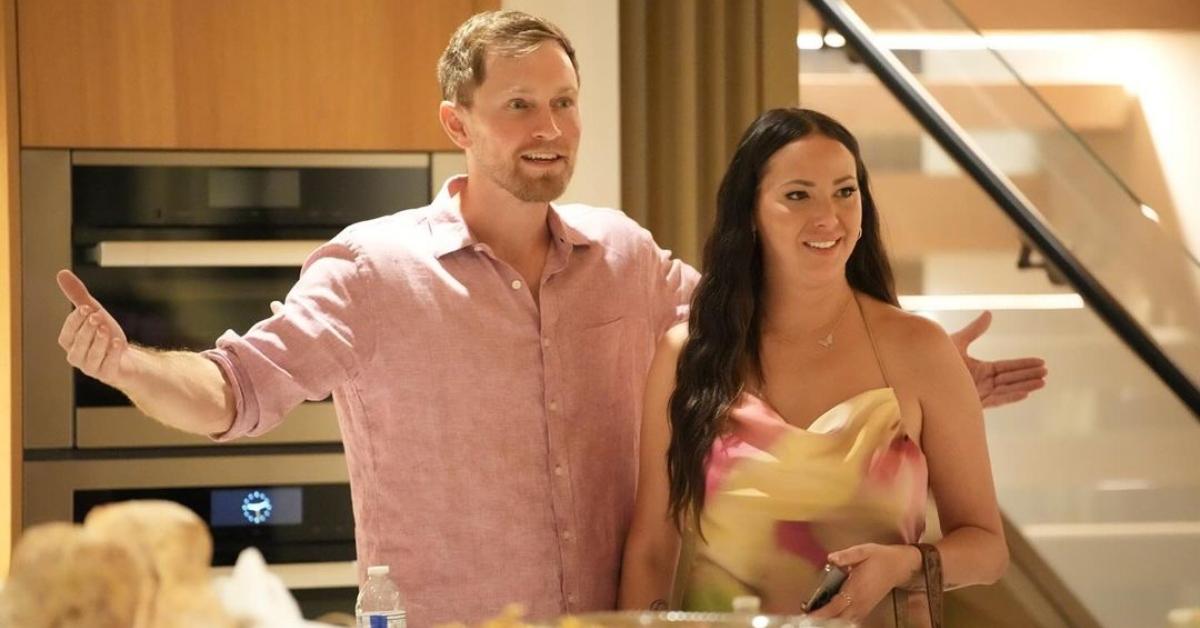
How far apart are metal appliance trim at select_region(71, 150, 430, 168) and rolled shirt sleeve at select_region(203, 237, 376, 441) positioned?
43.5 inches

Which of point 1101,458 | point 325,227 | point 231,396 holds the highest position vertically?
point 325,227

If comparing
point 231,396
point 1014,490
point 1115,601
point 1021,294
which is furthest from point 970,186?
point 231,396

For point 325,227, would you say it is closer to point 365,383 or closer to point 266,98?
point 266,98

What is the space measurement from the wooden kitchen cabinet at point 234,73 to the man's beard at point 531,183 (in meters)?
1.18

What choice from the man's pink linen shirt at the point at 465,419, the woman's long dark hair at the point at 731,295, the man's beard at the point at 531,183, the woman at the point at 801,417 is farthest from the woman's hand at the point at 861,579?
the man's beard at the point at 531,183

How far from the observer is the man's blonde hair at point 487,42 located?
2.31 m

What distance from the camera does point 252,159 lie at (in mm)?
3393

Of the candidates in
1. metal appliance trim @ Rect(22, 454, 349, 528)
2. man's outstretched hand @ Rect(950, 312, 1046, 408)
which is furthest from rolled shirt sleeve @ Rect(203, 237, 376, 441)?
metal appliance trim @ Rect(22, 454, 349, 528)

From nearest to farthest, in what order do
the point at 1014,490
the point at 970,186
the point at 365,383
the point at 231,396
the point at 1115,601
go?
1. the point at 231,396
2. the point at 365,383
3. the point at 1115,601
4. the point at 1014,490
5. the point at 970,186

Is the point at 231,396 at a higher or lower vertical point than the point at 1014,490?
higher

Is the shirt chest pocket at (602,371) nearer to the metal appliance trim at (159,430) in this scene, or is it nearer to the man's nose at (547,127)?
the man's nose at (547,127)

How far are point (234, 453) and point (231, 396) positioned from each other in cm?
130

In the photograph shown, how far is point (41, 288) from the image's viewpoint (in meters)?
3.30

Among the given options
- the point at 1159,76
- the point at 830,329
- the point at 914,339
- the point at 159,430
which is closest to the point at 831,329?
the point at 830,329
